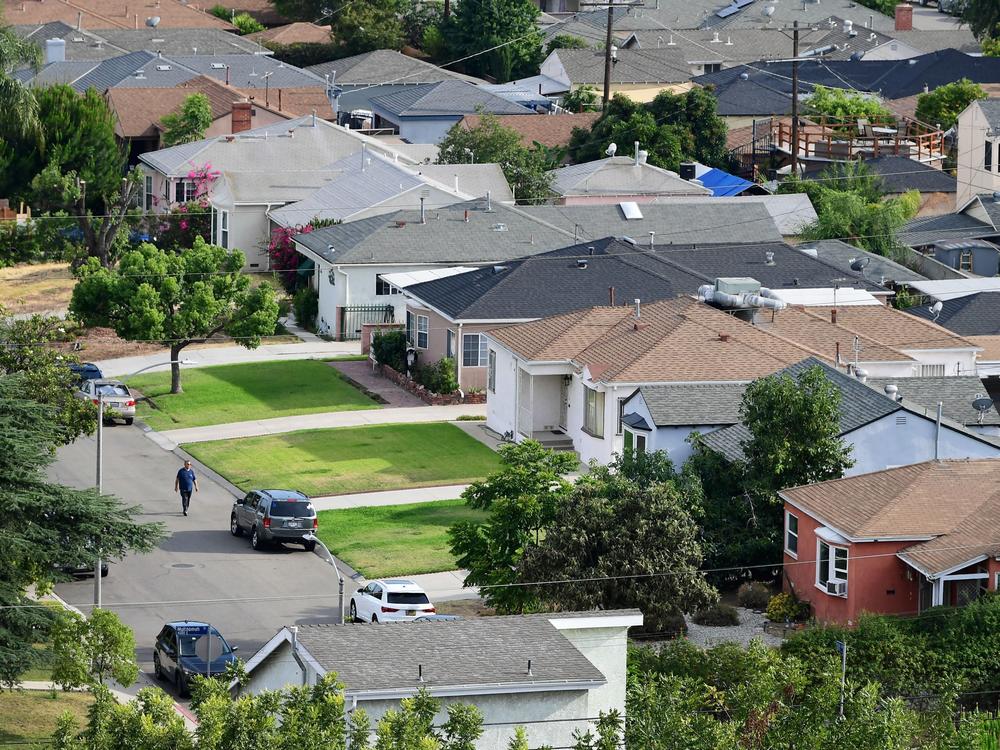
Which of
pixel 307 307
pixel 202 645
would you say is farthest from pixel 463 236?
pixel 202 645

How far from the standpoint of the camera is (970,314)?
62.8 m

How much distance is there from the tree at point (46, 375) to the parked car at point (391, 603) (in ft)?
28.3

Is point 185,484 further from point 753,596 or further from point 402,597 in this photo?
point 753,596

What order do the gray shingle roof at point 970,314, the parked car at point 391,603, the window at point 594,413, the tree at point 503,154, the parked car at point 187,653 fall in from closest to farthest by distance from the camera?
the parked car at point 187,653 → the parked car at point 391,603 → the window at point 594,413 → the gray shingle roof at point 970,314 → the tree at point 503,154

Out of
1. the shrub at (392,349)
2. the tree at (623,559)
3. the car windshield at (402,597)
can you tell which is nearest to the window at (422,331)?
the shrub at (392,349)

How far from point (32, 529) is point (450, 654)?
8.30 metres

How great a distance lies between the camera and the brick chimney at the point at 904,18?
136250 mm

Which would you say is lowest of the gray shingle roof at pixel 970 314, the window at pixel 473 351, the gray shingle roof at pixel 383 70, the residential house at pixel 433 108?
the gray shingle roof at pixel 383 70

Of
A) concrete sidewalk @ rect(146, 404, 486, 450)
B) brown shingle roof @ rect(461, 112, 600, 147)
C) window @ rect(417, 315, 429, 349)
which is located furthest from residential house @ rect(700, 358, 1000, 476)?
brown shingle roof @ rect(461, 112, 600, 147)

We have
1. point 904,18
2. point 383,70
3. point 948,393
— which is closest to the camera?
point 948,393

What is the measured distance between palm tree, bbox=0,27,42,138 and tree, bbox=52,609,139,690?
4331cm

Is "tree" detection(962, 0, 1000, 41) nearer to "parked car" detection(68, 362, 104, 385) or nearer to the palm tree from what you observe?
the palm tree

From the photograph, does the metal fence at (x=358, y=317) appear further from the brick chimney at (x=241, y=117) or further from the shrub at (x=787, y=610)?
the shrub at (x=787, y=610)

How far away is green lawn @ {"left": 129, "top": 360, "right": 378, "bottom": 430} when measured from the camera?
60750 mm
